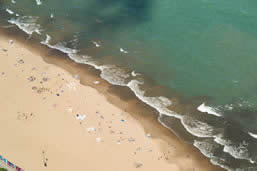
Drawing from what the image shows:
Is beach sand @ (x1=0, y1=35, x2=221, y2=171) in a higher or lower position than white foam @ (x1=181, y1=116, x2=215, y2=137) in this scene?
lower

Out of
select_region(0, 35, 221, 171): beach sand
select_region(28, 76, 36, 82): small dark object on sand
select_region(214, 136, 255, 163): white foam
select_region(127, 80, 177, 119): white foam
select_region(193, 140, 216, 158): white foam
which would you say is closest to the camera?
select_region(0, 35, 221, 171): beach sand

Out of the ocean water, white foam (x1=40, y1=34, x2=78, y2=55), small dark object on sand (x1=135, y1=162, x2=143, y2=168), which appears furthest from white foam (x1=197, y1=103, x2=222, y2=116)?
white foam (x1=40, y1=34, x2=78, y2=55)

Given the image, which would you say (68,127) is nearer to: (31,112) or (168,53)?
(31,112)

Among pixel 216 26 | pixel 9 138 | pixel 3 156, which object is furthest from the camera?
pixel 216 26

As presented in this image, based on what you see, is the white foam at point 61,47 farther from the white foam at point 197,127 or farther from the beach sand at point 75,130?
the white foam at point 197,127

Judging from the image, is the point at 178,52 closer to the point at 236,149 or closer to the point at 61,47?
the point at 61,47

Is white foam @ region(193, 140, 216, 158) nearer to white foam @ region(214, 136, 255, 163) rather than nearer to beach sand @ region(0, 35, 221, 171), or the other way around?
beach sand @ region(0, 35, 221, 171)

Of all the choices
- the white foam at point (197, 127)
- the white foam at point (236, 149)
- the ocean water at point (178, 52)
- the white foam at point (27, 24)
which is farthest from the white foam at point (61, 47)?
the white foam at point (236, 149)

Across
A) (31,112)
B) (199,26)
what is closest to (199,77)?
(199,26)
